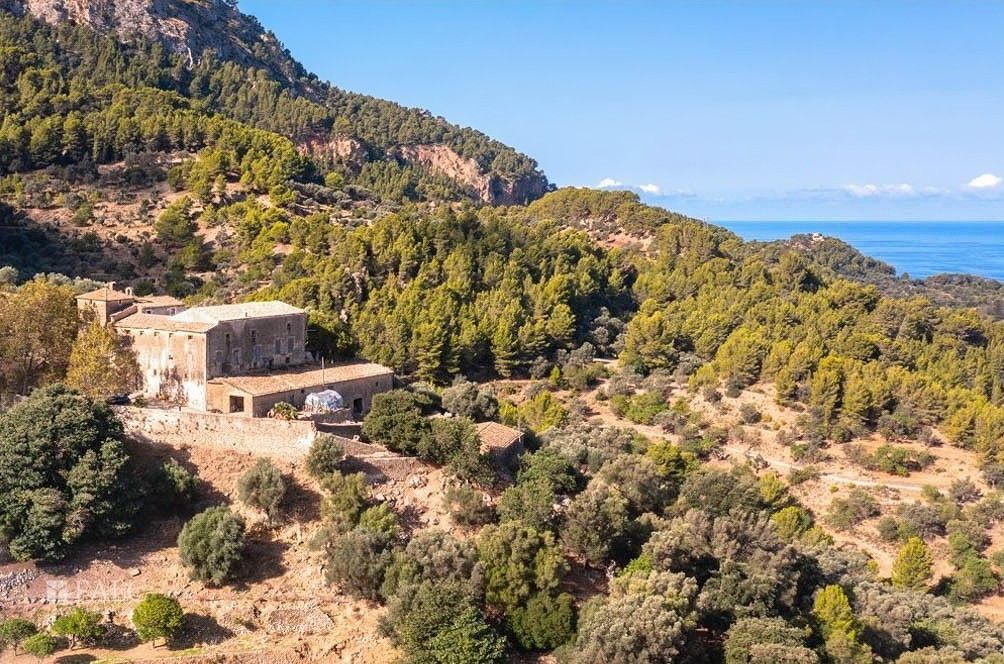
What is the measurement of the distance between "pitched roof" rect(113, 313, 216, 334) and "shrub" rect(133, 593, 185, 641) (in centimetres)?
950

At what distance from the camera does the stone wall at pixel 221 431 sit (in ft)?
84.1

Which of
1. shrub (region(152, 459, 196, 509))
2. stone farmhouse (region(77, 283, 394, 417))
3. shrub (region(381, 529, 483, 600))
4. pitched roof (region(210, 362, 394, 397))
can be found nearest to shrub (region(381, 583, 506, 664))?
shrub (region(381, 529, 483, 600))

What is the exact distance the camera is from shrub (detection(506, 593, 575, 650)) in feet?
73.3

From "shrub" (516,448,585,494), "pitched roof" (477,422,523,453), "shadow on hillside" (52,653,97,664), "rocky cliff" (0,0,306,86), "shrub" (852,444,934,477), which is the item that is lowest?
"shadow on hillside" (52,653,97,664)

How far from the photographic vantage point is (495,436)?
2933cm

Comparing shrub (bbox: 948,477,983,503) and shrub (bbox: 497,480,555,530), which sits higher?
shrub (bbox: 497,480,555,530)

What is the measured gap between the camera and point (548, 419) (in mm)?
42875

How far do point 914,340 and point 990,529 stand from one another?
60.7 feet

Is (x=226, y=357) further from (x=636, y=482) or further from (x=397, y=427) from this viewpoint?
(x=636, y=482)

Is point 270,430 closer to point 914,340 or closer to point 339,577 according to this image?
point 339,577

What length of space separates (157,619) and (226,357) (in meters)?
10.1

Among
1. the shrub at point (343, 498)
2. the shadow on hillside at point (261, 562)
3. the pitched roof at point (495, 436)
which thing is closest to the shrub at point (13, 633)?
the shadow on hillside at point (261, 562)

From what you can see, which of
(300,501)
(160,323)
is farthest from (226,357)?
(300,501)

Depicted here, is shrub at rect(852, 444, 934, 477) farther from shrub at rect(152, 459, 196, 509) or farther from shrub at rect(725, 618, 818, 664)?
shrub at rect(152, 459, 196, 509)
